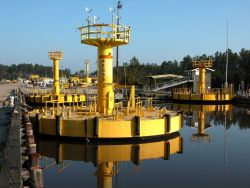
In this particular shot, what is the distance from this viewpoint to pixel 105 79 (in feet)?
76.4

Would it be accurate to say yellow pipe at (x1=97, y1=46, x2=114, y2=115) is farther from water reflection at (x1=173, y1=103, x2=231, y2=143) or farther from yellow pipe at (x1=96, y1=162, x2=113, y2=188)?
yellow pipe at (x1=96, y1=162, x2=113, y2=188)

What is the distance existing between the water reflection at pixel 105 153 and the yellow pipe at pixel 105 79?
3.71 meters

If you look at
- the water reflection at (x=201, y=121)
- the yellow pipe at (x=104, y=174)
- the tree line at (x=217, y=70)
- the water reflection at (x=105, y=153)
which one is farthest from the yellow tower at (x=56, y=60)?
the yellow pipe at (x=104, y=174)

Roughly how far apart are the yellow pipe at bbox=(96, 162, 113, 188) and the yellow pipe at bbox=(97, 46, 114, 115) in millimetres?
6562

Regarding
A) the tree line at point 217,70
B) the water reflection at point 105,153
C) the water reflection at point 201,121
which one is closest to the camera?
the water reflection at point 105,153

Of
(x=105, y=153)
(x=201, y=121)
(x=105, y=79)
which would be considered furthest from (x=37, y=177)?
(x=201, y=121)

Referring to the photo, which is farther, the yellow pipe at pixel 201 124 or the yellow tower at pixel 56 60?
the yellow tower at pixel 56 60

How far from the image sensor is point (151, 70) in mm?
121312

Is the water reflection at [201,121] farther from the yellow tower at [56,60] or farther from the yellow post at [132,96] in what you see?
→ the yellow tower at [56,60]

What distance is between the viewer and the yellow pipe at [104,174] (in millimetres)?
14403

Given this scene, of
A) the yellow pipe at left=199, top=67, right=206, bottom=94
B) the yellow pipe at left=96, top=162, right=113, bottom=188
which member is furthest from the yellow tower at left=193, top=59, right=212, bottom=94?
the yellow pipe at left=96, top=162, right=113, bottom=188

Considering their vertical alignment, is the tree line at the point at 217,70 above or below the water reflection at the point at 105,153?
above

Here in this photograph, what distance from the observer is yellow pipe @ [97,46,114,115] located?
23250mm

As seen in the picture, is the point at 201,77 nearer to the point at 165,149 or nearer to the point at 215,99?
the point at 215,99
